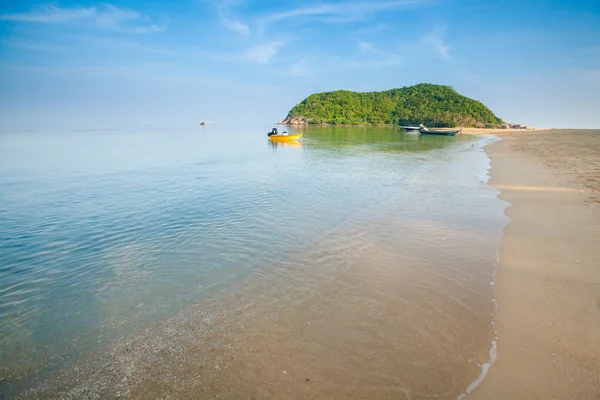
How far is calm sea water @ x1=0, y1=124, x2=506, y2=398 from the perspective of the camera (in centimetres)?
594

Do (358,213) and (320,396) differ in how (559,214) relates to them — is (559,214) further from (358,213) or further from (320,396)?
(320,396)

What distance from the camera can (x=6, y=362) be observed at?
17.9 feet

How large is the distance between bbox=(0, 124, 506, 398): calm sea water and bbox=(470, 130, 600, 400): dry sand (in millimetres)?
379

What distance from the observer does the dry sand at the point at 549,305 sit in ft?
15.6

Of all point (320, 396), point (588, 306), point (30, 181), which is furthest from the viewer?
point (30, 181)

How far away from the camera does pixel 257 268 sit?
9062 mm

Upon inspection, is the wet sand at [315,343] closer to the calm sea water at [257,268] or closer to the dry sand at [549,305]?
the calm sea water at [257,268]

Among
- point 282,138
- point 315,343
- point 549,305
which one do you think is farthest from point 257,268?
point 282,138

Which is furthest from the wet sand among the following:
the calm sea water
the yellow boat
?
the yellow boat

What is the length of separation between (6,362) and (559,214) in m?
18.1

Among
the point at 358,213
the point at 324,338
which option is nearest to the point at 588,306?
the point at 324,338

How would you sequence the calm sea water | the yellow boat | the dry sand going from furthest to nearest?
the yellow boat < the calm sea water < the dry sand

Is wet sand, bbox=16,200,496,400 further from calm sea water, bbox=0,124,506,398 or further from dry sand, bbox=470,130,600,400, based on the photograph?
dry sand, bbox=470,130,600,400

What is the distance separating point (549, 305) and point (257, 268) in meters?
7.23
